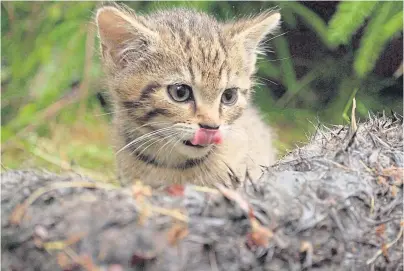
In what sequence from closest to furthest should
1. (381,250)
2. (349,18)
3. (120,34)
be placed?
(381,250) → (120,34) → (349,18)

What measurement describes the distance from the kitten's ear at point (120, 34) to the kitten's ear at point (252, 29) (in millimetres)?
257

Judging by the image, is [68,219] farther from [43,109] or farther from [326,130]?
[43,109]

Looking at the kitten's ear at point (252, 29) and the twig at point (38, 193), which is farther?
the kitten's ear at point (252, 29)

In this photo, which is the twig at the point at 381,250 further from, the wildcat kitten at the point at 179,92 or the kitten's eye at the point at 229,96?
the kitten's eye at the point at 229,96

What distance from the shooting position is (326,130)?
1613 mm

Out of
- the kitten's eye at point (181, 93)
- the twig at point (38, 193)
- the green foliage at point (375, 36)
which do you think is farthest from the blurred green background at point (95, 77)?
the twig at point (38, 193)

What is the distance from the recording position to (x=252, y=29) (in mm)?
1894

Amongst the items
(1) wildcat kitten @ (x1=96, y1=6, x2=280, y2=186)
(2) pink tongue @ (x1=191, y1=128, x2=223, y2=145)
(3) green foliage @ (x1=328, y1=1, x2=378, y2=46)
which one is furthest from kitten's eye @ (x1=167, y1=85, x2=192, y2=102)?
(3) green foliage @ (x1=328, y1=1, x2=378, y2=46)

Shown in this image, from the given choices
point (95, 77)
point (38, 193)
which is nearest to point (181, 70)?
point (38, 193)

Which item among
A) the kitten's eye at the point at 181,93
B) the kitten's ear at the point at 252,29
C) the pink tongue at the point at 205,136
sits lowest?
the pink tongue at the point at 205,136

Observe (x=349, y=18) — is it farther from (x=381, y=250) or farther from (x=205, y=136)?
(x=381, y=250)

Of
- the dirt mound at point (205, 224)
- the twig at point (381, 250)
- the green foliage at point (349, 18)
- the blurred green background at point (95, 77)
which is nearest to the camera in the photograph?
the dirt mound at point (205, 224)

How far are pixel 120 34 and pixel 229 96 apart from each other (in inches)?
14.1

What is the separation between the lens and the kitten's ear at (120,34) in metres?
1.74
